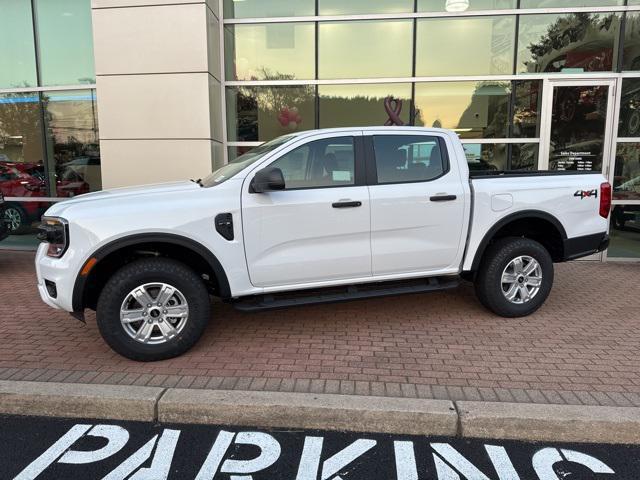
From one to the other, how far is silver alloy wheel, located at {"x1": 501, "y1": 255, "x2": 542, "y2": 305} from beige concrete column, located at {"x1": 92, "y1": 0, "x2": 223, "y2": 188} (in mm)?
4783

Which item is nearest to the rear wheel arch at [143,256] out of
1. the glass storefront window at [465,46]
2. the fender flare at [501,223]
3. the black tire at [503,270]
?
the fender flare at [501,223]

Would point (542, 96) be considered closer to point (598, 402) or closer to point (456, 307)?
point (456, 307)

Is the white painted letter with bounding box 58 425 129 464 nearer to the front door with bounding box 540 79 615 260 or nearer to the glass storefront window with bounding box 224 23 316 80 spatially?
the glass storefront window with bounding box 224 23 316 80

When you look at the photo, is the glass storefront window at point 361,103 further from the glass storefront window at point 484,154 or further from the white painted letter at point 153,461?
the white painted letter at point 153,461

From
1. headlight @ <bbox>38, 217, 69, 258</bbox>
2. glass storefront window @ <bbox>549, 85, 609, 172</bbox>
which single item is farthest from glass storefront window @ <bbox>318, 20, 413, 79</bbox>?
headlight @ <bbox>38, 217, 69, 258</bbox>

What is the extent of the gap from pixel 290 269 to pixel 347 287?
64 centimetres

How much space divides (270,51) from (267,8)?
701 mm

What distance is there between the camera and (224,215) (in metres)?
4.09

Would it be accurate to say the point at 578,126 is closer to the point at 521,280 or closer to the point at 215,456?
the point at 521,280

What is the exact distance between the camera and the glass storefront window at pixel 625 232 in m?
8.16

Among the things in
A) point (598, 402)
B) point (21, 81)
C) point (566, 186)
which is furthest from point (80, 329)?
point (21, 81)

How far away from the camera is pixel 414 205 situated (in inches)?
180

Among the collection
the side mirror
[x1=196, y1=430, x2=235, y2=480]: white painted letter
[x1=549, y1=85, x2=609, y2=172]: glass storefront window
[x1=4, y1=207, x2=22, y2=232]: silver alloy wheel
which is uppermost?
[x1=549, y1=85, x2=609, y2=172]: glass storefront window

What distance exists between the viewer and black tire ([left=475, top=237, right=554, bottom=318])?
16.1 feet
